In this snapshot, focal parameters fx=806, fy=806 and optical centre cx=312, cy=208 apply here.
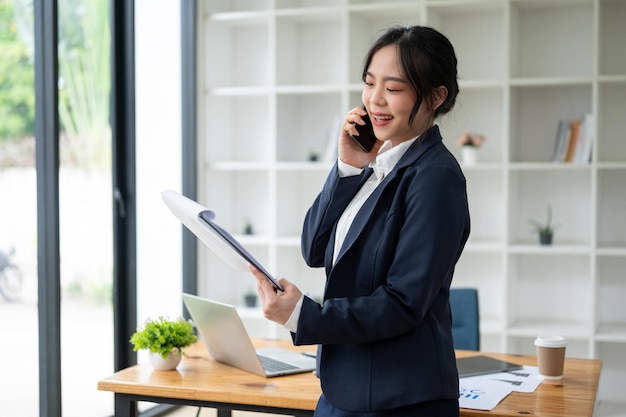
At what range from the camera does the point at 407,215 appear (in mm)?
1511

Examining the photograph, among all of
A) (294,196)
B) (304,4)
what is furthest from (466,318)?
(304,4)

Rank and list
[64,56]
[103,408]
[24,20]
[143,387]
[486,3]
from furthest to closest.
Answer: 1. [486,3]
2. [103,408]
3. [64,56]
4. [24,20]
5. [143,387]

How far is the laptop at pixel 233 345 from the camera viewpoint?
224 cm

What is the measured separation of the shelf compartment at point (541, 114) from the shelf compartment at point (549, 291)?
1.82 ft

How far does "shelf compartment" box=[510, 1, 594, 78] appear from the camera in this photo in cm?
419

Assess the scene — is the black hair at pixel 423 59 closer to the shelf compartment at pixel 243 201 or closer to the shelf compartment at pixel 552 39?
the shelf compartment at pixel 552 39

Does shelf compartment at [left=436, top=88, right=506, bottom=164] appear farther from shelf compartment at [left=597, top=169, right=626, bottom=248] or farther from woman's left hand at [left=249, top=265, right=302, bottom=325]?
woman's left hand at [left=249, top=265, right=302, bottom=325]

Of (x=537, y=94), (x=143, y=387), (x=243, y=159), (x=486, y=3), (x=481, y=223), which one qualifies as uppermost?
(x=486, y=3)

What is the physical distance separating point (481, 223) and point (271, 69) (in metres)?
1.43

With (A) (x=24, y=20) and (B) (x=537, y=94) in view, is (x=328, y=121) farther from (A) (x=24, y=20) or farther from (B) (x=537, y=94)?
(A) (x=24, y=20)

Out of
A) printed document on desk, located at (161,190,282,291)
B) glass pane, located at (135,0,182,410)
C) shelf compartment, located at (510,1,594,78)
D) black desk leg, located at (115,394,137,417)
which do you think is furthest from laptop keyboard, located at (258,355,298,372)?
shelf compartment, located at (510,1,594,78)

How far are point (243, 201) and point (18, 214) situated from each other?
1.83 metres

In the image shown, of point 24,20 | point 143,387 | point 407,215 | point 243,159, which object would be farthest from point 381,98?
point 243,159

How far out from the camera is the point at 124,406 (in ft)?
7.27
